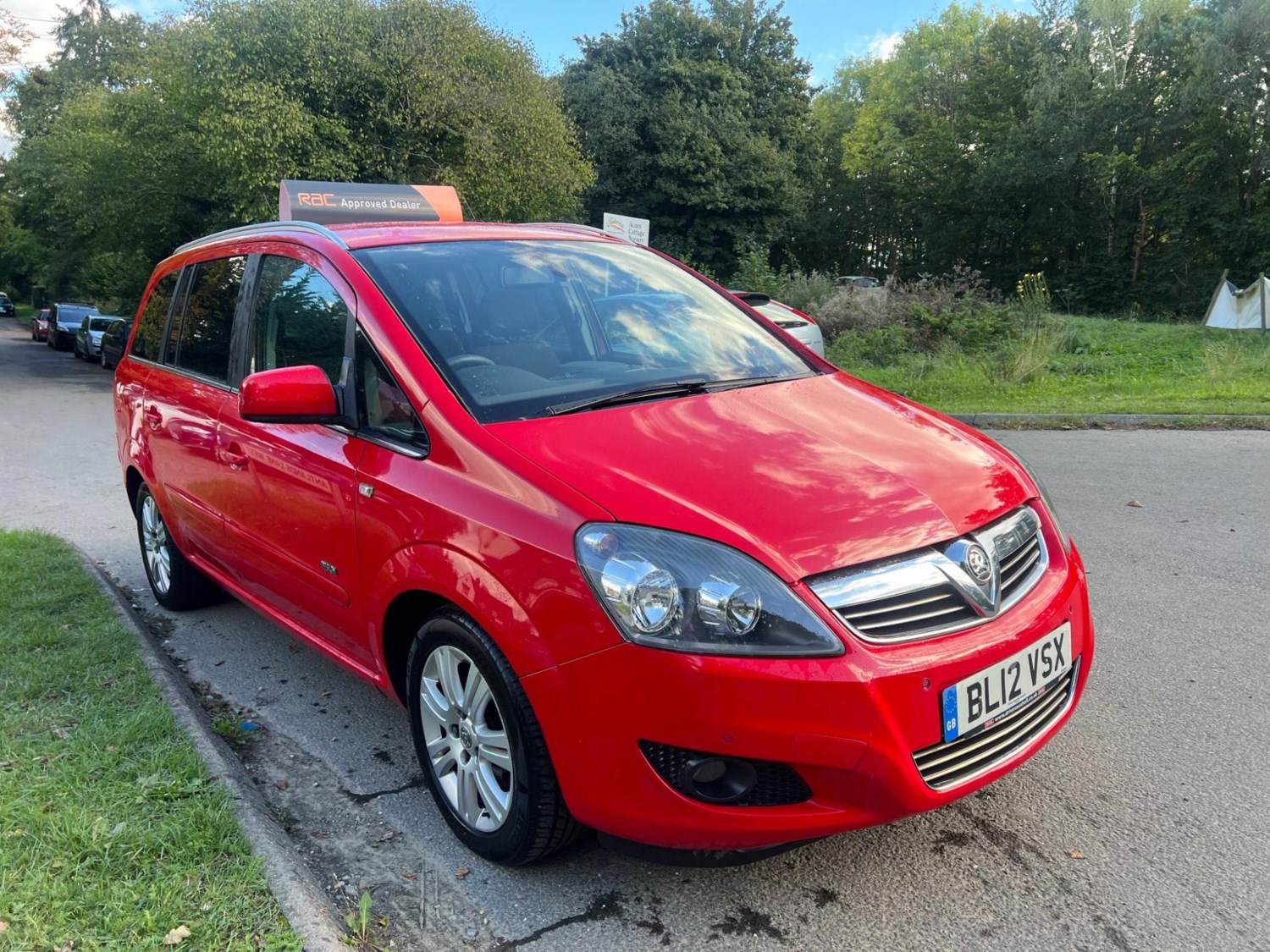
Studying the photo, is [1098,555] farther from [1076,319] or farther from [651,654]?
[1076,319]

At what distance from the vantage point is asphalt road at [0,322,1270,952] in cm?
243

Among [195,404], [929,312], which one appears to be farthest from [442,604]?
[929,312]

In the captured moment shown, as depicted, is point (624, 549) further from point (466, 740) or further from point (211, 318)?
point (211, 318)

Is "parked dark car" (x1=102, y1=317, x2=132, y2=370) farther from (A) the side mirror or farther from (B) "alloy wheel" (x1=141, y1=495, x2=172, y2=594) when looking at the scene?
(A) the side mirror

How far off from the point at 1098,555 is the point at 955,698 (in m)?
3.48

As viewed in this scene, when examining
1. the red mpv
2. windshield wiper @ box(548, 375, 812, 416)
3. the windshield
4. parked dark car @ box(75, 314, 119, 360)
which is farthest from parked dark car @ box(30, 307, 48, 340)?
windshield wiper @ box(548, 375, 812, 416)

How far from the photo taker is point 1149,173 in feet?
111

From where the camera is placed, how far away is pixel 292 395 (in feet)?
9.76

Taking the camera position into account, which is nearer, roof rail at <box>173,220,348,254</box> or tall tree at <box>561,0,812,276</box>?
roof rail at <box>173,220,348,254</box>

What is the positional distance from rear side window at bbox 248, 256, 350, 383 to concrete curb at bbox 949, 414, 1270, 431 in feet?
21.7

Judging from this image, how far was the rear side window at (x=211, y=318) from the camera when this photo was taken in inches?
162

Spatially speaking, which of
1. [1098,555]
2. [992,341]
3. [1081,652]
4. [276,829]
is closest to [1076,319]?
[992,341]

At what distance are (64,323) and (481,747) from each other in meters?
35.2

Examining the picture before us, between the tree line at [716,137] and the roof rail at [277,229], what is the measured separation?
15.5 metres
